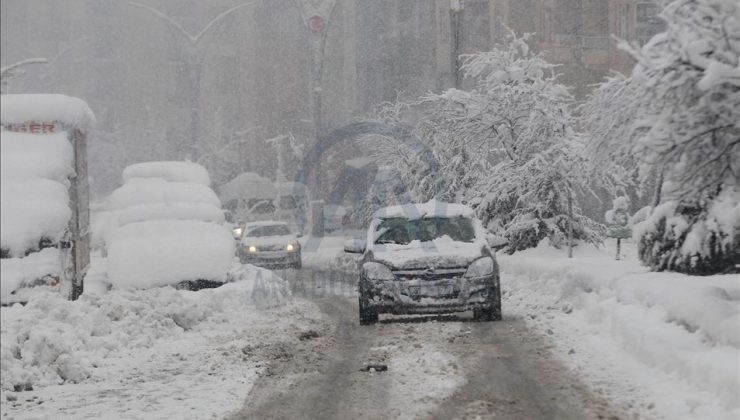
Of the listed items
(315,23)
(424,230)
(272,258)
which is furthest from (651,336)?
(315,23)

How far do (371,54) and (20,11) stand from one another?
207 feet

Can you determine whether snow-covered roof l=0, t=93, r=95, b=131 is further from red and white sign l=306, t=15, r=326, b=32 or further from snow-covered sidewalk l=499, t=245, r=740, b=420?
red and white sign l=306, t=15, r=326, b=32

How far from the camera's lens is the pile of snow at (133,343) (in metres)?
7.55

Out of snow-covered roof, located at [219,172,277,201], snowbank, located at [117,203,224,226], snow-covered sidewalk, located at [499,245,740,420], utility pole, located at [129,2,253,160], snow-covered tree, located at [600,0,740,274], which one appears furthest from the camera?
snow-covered roof, located at [219,172,277,201]

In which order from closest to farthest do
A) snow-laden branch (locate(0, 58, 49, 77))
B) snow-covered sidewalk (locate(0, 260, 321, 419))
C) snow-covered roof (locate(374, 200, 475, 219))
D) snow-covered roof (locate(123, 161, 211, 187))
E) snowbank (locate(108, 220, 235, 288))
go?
snow-laden branch (locate(0, 58, 49, 77)) → snow-covered sidewalk (locate(0, 260, 321, 419)) → snow-covered roof (locate(374, 200, 475, 219)) → snowbank (locate(108, 220, 235, 288)) → snow-covered roof (locate(123, 161, 211, 187))

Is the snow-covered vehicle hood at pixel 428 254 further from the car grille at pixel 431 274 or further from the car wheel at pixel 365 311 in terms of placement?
the car wheel at pixel 365 311

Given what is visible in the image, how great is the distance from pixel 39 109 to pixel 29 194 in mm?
770

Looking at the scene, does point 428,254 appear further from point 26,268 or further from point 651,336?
point 26,268

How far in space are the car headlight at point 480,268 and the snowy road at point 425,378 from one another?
28.2 inches

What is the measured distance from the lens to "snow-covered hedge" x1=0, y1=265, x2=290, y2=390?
6539mm

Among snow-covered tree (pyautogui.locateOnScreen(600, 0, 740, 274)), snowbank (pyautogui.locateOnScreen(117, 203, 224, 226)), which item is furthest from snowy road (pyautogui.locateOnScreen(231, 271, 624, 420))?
snowbank (pyautogui.locateOnScreen(117, 203, 224, 226))

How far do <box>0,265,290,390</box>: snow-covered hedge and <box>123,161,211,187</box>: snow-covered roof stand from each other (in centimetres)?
252

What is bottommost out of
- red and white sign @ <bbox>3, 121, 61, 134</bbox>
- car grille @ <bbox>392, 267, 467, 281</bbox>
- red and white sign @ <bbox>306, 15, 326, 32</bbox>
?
car grille @ <bbox>392, 267, 467, 281</bbox>

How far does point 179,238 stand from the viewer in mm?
14938
